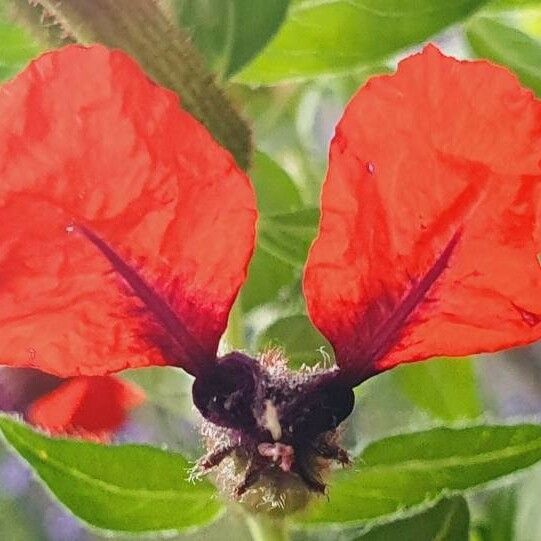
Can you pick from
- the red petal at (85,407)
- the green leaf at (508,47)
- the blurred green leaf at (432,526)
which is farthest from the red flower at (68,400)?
the green leaf at (508,47)

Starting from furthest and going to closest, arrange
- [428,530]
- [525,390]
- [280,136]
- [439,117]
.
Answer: [525,390], [280,136], [428,530], [439,117]

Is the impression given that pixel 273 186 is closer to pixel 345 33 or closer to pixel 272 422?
pixel 345 33

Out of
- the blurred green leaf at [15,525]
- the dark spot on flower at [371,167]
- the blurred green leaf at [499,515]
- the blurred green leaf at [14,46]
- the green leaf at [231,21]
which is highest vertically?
the dark spot on flower at [371,167]

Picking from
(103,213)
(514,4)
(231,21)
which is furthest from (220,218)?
Result: (514,4)

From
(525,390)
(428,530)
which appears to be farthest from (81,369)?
(525,390)

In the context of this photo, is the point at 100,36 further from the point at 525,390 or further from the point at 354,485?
the point at 525,390

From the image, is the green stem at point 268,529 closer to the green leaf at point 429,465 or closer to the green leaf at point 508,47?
the green leaf at point 429,465

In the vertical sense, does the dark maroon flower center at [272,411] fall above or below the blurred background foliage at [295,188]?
above

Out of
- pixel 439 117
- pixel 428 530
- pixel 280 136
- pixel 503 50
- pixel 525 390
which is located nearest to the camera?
pixel 439 117
